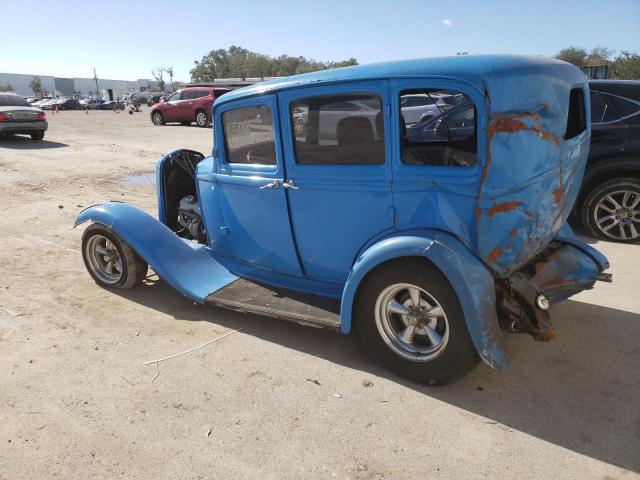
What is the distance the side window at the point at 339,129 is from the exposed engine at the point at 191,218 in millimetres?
1657

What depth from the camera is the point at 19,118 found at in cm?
1430

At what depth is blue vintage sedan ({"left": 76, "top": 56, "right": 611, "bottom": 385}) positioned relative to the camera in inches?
106

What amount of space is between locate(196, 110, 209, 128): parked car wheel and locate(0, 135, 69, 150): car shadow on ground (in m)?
7.50

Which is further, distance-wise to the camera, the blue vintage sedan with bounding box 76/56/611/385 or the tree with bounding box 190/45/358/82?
the tree with bounding box 190/45/358/82

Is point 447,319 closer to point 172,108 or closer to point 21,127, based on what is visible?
point 21,127

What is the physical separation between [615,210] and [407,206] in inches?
155

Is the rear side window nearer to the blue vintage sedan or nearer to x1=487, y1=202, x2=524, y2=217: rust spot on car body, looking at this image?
the blue vintage sedan

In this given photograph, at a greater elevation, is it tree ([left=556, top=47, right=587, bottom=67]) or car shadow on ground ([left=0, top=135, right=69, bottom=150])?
tree ([left=556, top=47, right=587, bottom=67])

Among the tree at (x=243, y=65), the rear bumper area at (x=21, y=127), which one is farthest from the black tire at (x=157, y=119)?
the tree at (x=243, y=65)

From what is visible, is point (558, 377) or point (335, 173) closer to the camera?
point (558, 377)

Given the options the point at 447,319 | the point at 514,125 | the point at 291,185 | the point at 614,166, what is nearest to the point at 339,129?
the point at 291,185

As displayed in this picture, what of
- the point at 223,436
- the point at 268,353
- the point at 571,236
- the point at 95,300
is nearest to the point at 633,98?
the point at 571,236

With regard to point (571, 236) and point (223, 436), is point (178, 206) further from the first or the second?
point (571, 236)

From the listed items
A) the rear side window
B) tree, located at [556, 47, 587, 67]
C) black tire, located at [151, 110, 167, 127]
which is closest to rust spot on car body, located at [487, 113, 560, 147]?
the rear side window
